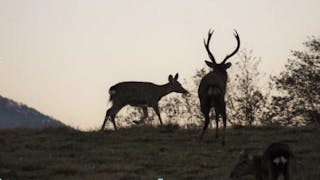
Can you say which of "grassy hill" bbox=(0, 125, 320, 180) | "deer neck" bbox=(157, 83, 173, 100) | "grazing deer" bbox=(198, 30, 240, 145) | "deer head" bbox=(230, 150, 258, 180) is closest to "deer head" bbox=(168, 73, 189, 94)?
"deer neck" bbox=(157, 83, 173, 100)

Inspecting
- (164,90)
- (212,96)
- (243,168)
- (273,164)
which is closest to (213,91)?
(212,96)

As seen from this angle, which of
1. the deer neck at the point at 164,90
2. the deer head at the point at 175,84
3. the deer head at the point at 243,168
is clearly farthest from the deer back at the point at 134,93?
the deer head at the point at 243,168

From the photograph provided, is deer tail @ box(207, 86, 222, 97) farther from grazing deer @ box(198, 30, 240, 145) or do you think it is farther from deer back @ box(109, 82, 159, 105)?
deer back @ box(109, 82, 159, 105)

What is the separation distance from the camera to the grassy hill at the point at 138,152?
13.3 m

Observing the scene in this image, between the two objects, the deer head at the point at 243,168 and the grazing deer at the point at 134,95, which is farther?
the grazing deer at the point at 134,95

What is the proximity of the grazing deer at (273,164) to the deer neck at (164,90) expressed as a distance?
449 inches

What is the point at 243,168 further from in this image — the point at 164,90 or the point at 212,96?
the point at 164,90

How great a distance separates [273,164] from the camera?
11.1 m

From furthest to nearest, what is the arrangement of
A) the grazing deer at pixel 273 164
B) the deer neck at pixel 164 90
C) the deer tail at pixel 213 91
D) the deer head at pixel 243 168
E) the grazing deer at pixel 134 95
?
the deer neck at pixel 164 90 < the grazing deer at pixel 134 95 < the deer tail at pixel 213 91 < the deer head at pixel 243 168 < the grazing deer at pixel 273 164

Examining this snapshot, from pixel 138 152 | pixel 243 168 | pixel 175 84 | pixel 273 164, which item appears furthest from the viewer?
pixel 175 84

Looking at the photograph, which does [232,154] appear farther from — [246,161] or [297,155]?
[246,161]

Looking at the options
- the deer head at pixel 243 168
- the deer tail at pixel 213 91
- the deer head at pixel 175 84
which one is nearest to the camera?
the deer head at pixel 243 168

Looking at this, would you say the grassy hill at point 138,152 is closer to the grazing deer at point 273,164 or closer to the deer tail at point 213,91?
the grazing deer at point 273,164

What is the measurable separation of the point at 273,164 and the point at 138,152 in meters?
5.07
